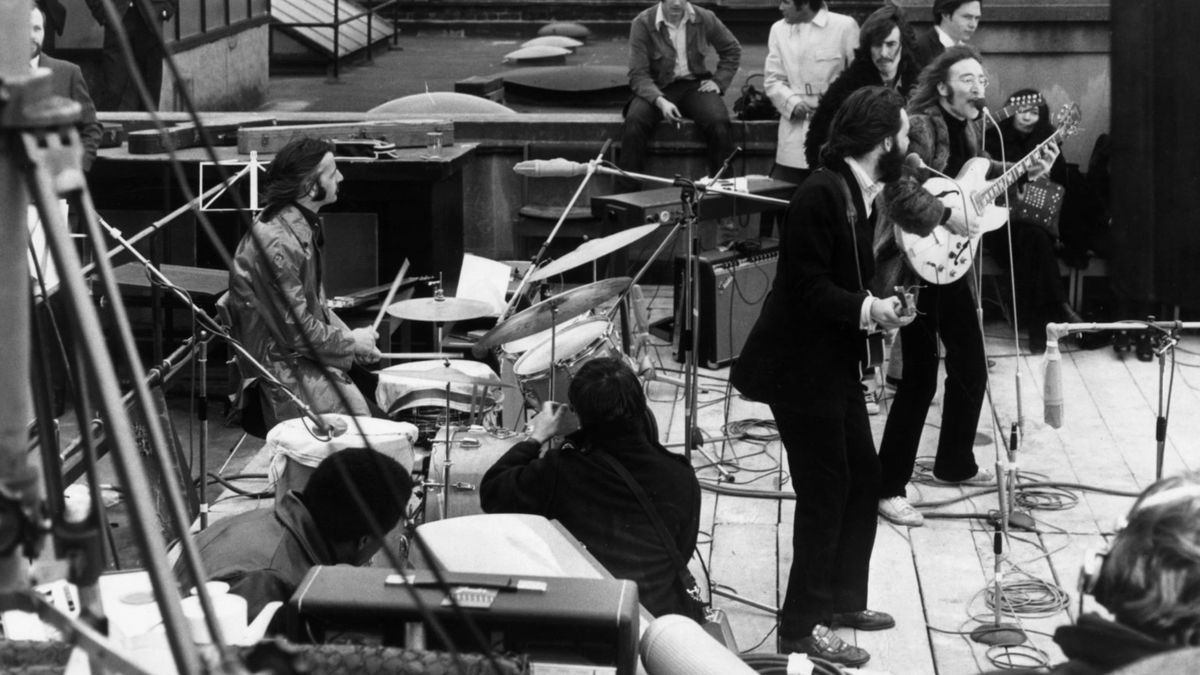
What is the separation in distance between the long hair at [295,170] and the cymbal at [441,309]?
26.6 inches

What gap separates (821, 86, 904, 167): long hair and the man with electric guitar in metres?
1.08

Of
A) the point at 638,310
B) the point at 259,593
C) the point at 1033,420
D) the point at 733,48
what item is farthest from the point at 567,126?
the point at 259,593

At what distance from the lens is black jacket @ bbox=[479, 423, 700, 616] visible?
16.9 ft

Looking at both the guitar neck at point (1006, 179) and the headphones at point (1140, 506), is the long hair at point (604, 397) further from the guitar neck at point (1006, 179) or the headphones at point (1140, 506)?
the headphones at point (1140, 506)

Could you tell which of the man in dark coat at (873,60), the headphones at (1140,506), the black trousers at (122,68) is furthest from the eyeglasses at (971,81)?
the black trousers at (122,68)

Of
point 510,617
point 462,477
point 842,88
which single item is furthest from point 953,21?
point 510,617

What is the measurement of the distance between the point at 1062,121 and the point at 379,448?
3978 mm

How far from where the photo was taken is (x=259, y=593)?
4234mm

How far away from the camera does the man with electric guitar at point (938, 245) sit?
6766mm

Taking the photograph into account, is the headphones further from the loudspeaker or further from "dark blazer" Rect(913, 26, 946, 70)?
"dark blazer" Rect(913, 26, 946, 70)

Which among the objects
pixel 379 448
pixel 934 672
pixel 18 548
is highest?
pixel 18 548

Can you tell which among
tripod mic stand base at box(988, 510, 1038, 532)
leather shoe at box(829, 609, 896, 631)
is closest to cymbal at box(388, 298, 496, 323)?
leather shoe at box(829, 609, 896, 631)

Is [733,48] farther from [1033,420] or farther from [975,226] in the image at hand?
[975,226]

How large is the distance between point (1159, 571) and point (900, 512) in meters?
4.53
